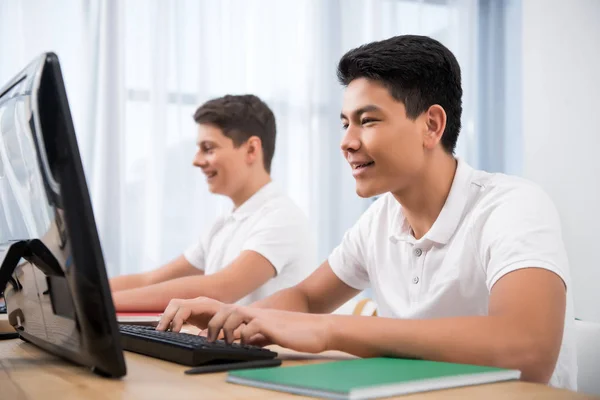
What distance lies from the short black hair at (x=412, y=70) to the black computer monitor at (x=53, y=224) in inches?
30.4

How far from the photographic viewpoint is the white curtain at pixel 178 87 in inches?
125

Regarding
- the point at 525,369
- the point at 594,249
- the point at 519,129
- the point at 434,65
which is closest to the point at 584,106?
the point at 519,129

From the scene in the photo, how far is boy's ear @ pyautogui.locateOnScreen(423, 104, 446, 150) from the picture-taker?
144 centimetres

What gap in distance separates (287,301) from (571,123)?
259 centimetres

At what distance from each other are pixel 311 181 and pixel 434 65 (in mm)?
2240

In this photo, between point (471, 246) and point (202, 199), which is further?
point (202, 199)

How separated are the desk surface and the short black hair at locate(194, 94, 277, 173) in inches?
72.3

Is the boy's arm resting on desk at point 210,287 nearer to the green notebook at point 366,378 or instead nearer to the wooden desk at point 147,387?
the wooden desk at point 147,387

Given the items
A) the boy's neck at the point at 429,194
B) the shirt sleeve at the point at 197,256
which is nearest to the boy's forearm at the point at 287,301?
the boy's neck at the point at 429,194

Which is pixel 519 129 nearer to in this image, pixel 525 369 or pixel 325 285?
pixel 325 285

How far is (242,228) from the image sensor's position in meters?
2.51

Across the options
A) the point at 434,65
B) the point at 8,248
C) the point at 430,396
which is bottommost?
the point at 430,396

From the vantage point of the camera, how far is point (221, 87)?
3.46m

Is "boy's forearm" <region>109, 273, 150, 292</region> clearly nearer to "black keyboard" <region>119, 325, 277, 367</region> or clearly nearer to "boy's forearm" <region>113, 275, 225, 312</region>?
"boy's forearm" <region>113, 275, 225, 312</region>
